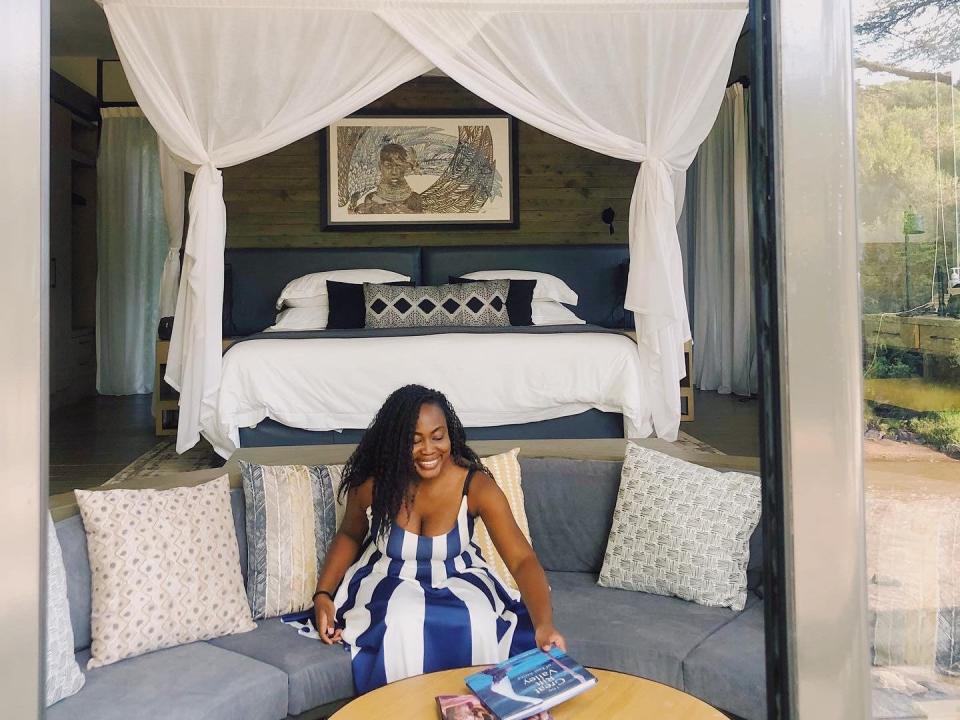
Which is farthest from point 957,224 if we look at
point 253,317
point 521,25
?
point 253,317

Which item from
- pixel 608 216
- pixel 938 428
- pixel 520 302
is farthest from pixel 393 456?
pixel 608 216

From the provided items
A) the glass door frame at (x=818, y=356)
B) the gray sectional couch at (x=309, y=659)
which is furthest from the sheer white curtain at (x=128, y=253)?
the glass door frame at (x=818, y=356)

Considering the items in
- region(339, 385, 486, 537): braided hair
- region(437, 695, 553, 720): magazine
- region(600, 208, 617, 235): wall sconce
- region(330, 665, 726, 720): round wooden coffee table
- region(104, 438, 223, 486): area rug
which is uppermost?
region(600, 208, 617, 235): wall sconce

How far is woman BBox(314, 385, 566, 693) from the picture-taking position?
2203 mm

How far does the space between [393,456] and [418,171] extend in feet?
17.2

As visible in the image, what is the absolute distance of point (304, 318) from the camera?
662cm

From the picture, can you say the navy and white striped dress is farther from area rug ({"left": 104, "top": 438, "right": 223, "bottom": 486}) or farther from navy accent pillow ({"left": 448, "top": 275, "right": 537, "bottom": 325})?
navy accent pillow ({"left": 448, "top": 275, "right": 537, "bottom": 325})

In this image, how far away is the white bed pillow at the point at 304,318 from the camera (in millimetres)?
6523

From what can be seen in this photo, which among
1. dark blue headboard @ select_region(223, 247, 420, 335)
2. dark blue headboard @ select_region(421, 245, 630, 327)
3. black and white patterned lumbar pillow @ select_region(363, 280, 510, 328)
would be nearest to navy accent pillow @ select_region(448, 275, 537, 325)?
black and white patterned lumbar pillow @ select_region(363, 280, 510, 328)

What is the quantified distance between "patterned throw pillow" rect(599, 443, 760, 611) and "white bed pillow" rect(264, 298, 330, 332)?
13.6 ft

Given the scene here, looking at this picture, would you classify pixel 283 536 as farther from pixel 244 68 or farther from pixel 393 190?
pixel 393 190

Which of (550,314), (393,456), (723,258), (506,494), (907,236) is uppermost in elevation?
(723,258)

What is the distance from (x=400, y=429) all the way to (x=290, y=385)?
8.12 ft

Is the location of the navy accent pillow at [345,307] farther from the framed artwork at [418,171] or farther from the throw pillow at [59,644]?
the throw pillow at [59,644]
